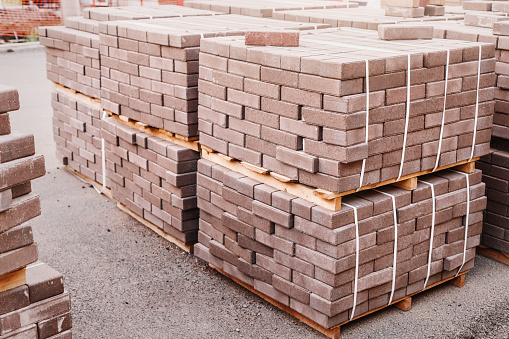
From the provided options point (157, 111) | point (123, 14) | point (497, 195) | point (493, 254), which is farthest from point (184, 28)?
point (493, 254)

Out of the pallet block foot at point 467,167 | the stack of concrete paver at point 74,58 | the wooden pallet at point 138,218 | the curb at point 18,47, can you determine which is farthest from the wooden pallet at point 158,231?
the curb at point 18,47

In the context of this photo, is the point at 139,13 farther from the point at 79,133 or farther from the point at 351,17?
the point at 351,17

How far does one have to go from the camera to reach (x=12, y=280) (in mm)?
4027

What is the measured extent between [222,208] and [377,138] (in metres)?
1.67

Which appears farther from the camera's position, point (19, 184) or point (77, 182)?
point (77, 182)

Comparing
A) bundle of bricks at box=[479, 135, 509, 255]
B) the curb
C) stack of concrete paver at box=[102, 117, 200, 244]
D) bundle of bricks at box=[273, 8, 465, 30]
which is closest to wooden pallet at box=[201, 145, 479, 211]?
stack of concrete paver at box=[102, 117, 200, 244]

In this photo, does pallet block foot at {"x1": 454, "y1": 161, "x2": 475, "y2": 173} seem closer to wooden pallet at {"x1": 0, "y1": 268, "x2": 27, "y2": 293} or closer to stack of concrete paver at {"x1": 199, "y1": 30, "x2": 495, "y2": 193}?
stack of concrete paver at {"x1": 199, "y1": 30, "x2": 495, "y2": 193}

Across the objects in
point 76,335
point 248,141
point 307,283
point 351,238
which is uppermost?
point 248,141

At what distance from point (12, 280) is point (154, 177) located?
2757 millimetres

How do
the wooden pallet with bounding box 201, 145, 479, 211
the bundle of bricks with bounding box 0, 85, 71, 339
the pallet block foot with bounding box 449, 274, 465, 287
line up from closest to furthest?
the bundle of bricks with bounding box 0, 85, 71, 339
the wooden pallet with bounding box 201, 145, 479, 211
the pallet block foot with bounding box 449, 274, 465, 287

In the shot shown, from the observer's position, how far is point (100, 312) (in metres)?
5.40

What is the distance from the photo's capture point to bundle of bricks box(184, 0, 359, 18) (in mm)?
8367

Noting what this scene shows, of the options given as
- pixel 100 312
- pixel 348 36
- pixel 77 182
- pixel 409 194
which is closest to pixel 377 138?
pixel 409 194

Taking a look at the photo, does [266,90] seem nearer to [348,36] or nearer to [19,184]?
[348,36]
